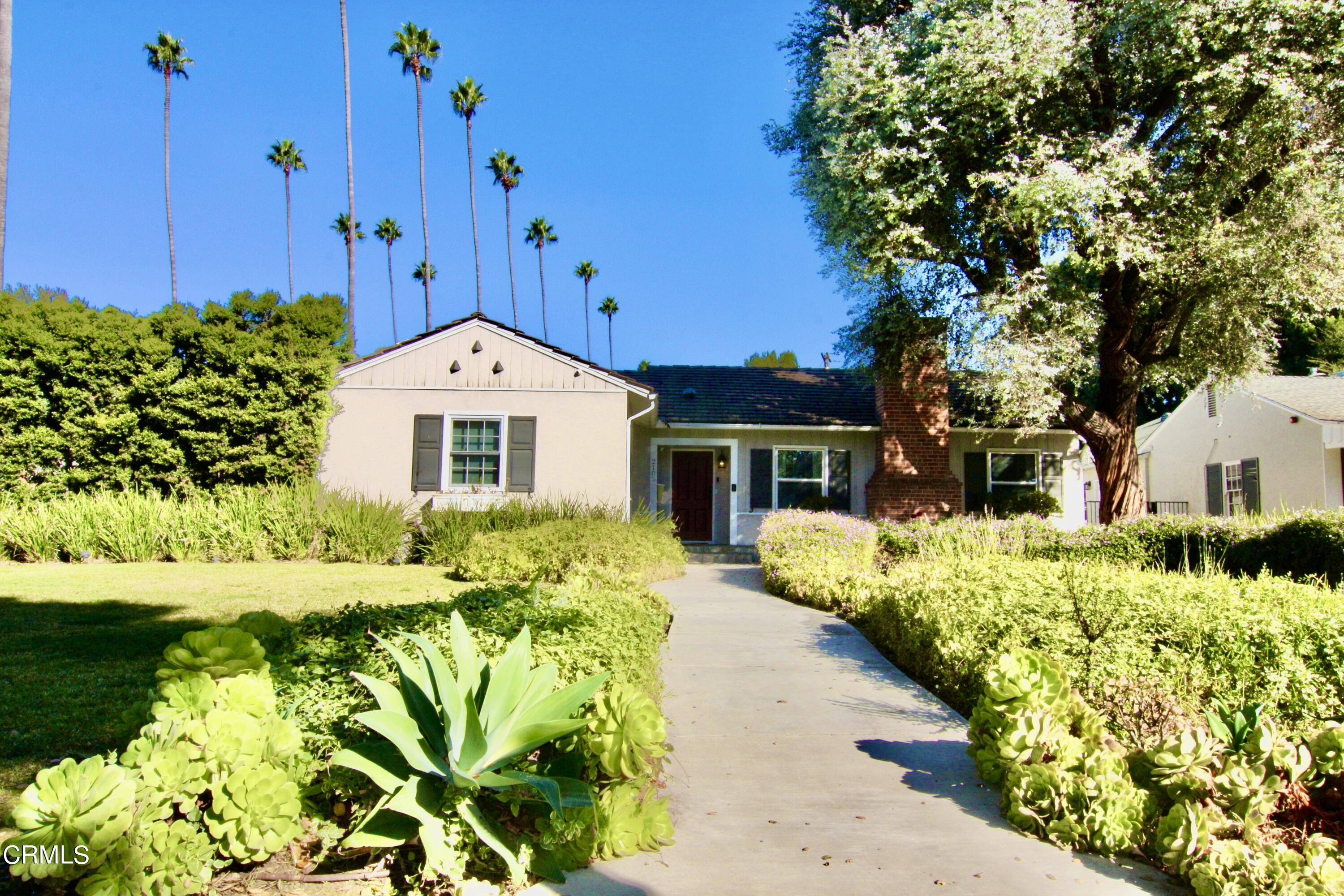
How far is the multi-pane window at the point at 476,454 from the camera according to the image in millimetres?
14305

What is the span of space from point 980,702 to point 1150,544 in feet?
27.4

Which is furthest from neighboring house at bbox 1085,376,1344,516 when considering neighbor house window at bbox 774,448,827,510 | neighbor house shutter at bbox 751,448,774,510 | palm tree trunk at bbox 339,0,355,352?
palm tree trunk at bbox 339,0,355,352

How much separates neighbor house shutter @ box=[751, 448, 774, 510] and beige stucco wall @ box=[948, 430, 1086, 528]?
3.93m

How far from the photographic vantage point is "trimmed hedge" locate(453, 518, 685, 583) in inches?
404

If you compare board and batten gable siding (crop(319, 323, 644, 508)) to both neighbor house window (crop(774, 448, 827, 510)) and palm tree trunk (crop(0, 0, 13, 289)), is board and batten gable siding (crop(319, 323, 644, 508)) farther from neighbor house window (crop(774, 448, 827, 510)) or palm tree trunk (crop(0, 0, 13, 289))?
palm tree trunk (crop(0, 0, 13, 289))

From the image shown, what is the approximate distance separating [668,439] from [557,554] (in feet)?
24.4

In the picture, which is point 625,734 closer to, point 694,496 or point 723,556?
point 723,556

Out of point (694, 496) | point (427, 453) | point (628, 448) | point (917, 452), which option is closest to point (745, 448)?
point (694, 496)

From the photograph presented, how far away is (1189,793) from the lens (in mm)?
3396

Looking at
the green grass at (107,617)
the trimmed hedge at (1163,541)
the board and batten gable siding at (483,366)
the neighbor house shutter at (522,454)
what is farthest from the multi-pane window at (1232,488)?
the green grass at (107,617)

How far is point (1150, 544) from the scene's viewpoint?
429 inches

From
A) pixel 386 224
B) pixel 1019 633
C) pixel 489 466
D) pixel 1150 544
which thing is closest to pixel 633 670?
pixel 1019 633

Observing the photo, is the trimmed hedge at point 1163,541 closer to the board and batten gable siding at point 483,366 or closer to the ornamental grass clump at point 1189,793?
the ornamental grass clump at point 1189,793

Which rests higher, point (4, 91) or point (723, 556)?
point (4, 91)
